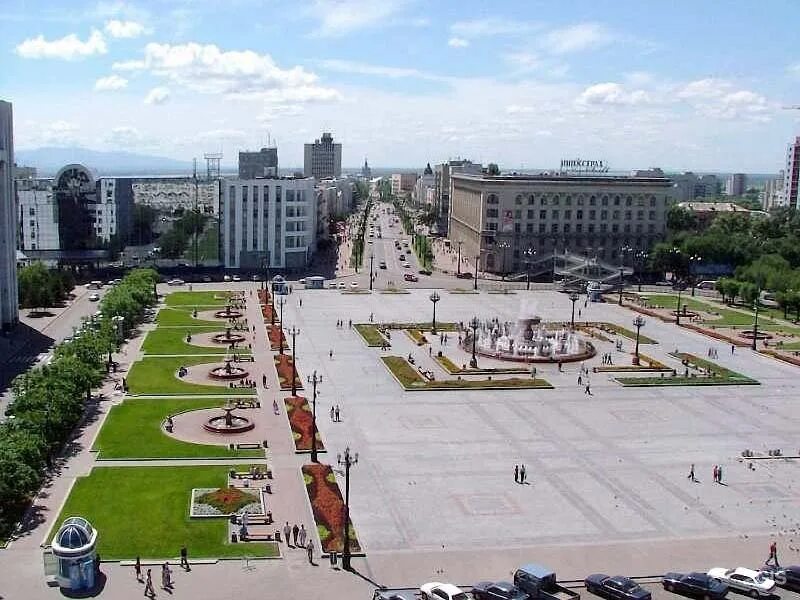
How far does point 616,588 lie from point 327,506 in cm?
1474

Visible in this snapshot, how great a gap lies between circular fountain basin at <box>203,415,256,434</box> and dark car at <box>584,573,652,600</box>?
1060 inches

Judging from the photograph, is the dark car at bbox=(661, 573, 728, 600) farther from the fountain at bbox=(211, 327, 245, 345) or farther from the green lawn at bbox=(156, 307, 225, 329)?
the green lawn at bbox=(156, 307, 225, 329)

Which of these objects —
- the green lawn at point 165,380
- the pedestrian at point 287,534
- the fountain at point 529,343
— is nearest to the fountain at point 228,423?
the green lawn at point 165,380

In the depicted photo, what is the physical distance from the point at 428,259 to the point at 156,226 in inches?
1973

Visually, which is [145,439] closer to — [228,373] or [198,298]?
[228,373]

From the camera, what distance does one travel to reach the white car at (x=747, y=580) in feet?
116

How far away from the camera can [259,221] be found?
139 meters

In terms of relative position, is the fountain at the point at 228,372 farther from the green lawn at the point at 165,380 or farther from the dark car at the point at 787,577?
the dark car at the point at 787,577

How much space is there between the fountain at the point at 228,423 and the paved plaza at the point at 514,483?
119cm

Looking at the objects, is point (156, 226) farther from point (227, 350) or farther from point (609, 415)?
point (609, 415)

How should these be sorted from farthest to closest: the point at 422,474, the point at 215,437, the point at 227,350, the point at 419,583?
the point at 227,350 < the point at 215,437 < the point at 422,474 < the point at 419,583

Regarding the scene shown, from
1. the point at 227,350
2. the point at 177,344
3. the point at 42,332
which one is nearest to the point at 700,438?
the point at 227,350

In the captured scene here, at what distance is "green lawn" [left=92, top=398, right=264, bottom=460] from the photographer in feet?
166

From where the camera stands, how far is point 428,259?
538ft
